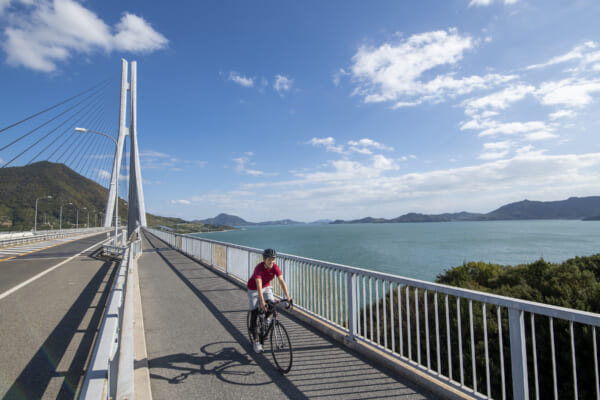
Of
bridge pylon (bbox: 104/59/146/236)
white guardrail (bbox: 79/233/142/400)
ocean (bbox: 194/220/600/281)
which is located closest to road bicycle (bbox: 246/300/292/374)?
white guardrail (bbox: 79/233/142/400)

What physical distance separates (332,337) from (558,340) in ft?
13.1

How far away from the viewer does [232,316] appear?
6473mm

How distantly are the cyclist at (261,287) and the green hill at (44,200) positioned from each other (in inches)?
2559

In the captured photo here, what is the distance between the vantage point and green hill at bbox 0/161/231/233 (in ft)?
301

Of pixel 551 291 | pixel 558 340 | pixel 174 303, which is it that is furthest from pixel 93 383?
pixel 551 291

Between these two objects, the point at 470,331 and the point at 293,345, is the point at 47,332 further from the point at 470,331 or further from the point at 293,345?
the point at 470,331

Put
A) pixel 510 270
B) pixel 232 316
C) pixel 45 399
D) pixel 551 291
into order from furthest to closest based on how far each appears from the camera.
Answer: pixel 510 270, pixel 551 291, pixel 232 316, pixel 45 399

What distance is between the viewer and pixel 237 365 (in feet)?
14.0

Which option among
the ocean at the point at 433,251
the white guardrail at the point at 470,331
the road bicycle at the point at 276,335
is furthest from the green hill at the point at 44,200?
the road bicycle at the point at 276,335

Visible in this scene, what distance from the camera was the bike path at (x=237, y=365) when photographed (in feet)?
11.8

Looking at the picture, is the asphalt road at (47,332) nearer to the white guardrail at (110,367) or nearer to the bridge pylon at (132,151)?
the white guardrail at (110,367)

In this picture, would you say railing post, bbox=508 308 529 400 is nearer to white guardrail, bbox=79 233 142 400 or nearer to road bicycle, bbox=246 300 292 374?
road bicycle, bbox=246 300 292 374

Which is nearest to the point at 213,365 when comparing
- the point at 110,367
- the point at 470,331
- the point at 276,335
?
the point at 276,335

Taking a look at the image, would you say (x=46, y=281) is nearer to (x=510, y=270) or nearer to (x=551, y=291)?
(x=551, y=291)
